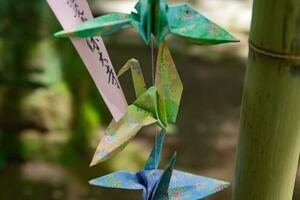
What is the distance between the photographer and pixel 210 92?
2578 millimetres

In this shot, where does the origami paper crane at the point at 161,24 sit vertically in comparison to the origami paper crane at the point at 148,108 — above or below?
above

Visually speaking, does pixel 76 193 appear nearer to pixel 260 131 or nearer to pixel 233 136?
pixel 233 136

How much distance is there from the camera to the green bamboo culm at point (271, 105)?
1.31 feet

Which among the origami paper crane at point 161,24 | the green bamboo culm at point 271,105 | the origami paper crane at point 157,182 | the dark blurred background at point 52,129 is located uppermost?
the origami paper crane at point 161,24

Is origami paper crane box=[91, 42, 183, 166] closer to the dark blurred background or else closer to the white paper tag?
the white paper tag

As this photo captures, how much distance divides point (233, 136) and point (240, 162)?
1814mm

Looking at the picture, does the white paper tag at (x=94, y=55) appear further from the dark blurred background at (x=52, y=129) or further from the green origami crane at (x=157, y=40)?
the dark blurred background at (x=52, y=129)

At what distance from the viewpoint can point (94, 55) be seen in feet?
1.30

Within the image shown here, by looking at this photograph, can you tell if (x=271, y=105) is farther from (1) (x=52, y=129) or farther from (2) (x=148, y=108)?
(1) (x=52, y=129)

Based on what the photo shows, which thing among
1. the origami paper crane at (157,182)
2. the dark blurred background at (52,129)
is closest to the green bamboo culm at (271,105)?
the origami paper crane at (157,182)

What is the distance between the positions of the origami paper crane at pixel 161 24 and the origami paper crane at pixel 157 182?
87 mm

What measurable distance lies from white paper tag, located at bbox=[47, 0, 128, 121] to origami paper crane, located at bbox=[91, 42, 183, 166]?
0.5 inches

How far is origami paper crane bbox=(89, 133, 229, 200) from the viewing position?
1.36ft

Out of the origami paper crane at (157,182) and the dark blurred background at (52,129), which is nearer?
the origami paper crane at (157,182)
